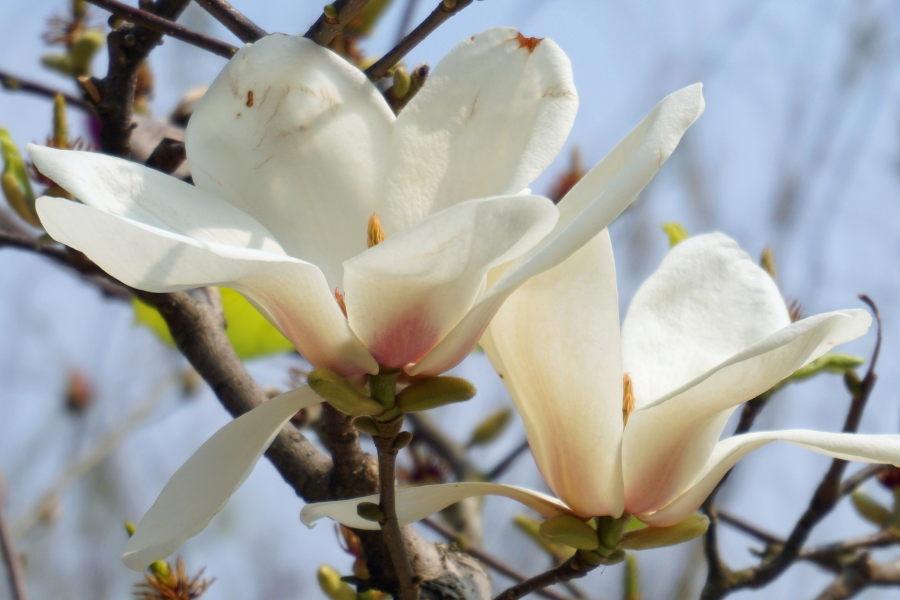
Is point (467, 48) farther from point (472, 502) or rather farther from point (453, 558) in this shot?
point (472, 502)

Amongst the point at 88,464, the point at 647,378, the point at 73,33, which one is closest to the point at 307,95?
the point at 647,378

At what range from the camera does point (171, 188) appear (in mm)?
396

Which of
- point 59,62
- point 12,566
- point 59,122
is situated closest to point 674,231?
point 59,122

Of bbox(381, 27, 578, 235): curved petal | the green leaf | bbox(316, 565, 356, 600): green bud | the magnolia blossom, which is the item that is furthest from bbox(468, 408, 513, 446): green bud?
bbox(381, 27, 578, 235): curved petal

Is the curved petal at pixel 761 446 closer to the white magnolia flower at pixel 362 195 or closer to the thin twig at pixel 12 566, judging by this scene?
the white magnolia flower at pixel 362 195

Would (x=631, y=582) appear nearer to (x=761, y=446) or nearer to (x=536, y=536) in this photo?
(x=536, y=536)

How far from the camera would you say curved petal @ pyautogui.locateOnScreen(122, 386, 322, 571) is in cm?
37

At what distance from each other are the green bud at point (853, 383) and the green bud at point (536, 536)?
10.8 inches

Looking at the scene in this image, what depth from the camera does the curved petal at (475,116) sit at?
0.44 m

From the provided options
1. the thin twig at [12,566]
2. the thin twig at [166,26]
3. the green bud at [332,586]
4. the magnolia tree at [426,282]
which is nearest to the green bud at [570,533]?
the magnolia tree at [426,282]

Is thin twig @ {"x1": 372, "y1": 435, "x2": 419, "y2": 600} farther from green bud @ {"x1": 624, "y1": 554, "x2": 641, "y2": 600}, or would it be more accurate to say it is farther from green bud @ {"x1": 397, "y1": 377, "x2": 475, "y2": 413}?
green bud @ {"x1": 624, "y1": 554, "x2": 641, "y2": 600}

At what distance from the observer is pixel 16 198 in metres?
0.72

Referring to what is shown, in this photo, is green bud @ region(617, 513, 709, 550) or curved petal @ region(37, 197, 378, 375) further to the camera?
green bud @ region(617, 513, 709, 550)

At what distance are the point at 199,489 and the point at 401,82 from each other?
0.28 meters
